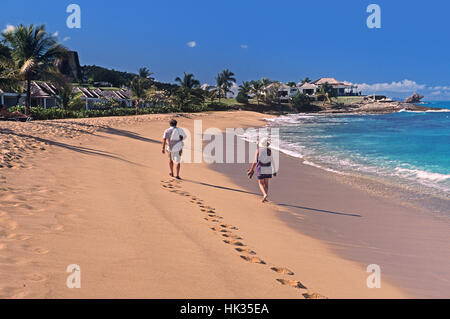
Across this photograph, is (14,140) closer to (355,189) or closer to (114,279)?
(114,279)

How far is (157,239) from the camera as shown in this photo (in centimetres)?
458

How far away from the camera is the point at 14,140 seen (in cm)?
1126

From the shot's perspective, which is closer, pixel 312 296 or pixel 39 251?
pixel 312 296

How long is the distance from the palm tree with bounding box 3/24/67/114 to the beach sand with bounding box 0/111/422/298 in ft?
53.4

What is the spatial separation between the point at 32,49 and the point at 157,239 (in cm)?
2398

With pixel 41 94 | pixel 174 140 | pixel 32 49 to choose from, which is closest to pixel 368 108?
pixel 41 94

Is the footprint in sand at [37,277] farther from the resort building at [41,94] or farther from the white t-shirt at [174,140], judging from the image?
the resort building at [41,94]

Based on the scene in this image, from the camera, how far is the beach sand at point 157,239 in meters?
3.31

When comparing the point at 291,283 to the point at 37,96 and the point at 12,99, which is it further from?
the point at 12,99

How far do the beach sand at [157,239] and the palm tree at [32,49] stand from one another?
1628 centimetres

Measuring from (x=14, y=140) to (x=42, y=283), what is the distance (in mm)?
10225

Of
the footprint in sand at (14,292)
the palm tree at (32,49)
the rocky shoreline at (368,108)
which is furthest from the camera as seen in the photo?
the rocky shoreline at (368,108)

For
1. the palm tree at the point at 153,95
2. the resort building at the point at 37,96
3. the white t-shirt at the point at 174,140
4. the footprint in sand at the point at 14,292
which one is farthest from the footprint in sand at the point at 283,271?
the palm tree at the point at 153,95
